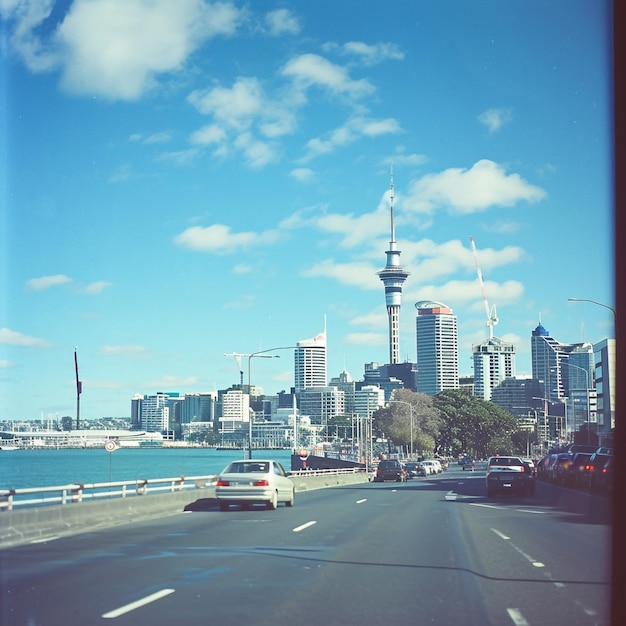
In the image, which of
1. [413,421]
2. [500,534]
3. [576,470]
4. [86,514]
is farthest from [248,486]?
[413,421]

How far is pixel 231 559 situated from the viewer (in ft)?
48.8

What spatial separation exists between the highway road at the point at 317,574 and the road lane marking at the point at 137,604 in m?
0.01

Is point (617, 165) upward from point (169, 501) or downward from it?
upward

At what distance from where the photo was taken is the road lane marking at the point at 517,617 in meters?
9.37

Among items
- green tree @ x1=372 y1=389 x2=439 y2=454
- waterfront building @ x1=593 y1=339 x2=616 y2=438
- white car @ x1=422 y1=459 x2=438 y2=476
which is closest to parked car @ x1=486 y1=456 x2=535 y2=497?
white car @ x1=422 y1=459 x2=438 y2=476

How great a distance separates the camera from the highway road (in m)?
9.95

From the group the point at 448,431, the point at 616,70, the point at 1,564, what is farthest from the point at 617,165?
the point at 448,431

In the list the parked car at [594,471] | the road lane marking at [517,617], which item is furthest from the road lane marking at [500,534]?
the parked car at [594,471]

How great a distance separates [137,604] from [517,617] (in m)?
4.35

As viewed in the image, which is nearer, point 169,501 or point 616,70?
point 616,70

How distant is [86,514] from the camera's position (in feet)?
73.2

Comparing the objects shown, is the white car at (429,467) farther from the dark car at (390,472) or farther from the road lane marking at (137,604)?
the road lane marking at (137,604)

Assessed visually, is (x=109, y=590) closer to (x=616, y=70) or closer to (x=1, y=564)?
(x=1, y=564)

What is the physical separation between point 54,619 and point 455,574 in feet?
19.3
